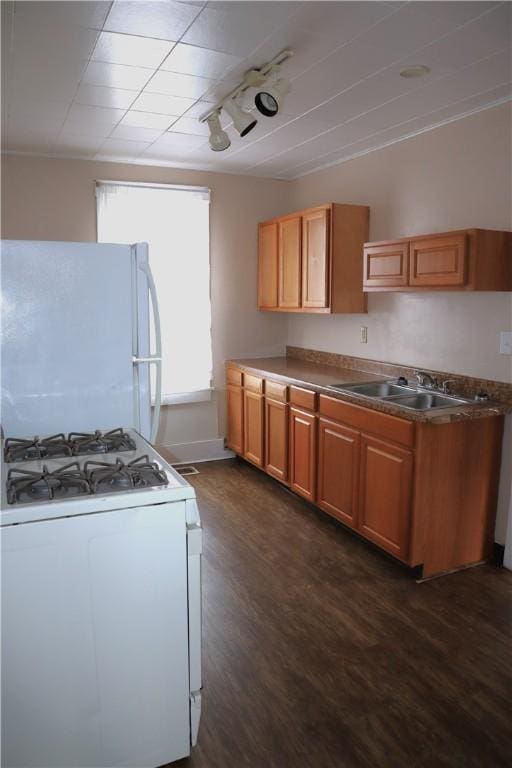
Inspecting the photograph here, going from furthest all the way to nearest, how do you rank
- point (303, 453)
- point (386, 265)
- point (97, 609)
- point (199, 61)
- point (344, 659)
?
point (303, 453) < point (386, 265) < point (199, 61) < point (344, 659) < point (97, 609)

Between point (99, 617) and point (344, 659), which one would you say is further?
point (344, 659)

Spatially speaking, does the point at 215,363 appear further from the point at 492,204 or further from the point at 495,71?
the point at 495,71

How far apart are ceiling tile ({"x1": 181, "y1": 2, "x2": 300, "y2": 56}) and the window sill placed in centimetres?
286

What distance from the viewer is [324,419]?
359 cm

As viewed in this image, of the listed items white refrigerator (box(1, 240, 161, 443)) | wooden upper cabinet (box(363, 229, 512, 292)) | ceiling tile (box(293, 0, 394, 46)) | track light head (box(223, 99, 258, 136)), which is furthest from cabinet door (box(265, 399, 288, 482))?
ceiling tile (box(293, 0, 394, 46))

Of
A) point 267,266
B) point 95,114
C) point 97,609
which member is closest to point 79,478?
point 97,609

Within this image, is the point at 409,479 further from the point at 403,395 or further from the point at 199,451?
the point at 199,451

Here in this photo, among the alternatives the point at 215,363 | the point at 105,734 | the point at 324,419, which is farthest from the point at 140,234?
the point at 105,734

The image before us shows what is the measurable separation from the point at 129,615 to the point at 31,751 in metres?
0.45

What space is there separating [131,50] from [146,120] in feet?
3.33

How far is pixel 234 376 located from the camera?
486 centimetres

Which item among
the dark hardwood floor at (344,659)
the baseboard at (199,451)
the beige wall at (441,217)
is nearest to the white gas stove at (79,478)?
the dark hardwood floor at (344,659)

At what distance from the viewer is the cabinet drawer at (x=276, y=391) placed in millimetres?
4055

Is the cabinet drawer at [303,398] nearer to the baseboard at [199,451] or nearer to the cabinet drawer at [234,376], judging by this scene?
the cabinet drawer at [234,376]
